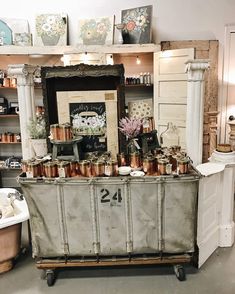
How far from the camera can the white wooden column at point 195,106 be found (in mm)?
2545

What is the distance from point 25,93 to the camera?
286 centimetres

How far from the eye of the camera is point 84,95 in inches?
109

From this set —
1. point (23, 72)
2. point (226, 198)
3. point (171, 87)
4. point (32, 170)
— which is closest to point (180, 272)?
point (226, 198)

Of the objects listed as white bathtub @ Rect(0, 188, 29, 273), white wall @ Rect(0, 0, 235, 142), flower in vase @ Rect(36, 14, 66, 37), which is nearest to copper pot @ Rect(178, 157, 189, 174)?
white bathtub @ Rect(0, 188, 29, 273)

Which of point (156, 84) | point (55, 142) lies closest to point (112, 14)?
point (156, 84)

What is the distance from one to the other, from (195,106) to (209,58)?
7.02ft

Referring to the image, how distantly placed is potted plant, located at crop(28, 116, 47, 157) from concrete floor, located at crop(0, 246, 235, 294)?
1.02 meters

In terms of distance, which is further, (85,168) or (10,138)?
(10,138)

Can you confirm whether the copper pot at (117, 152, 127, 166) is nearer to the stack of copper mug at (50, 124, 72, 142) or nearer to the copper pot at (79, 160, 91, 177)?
the copper pot at (79, 160, 91, 177)

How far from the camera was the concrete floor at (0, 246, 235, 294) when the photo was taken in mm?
2451

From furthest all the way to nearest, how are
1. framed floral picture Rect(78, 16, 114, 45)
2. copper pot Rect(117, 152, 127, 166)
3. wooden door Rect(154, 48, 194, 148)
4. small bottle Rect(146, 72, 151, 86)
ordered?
small bottle Rect(146, 72, 151, 86), framed floral picture Rect(78, 16, 114, 45), wooden door Rect(154, 48, 194, 148), copper pot Rect(117, 152, 127, 166)

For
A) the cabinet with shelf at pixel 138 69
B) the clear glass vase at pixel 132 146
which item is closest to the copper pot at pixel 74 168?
the clear glass vase at pixel 132 146

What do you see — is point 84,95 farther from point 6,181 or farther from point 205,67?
point 6,181

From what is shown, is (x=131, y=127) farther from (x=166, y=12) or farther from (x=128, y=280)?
(x=166, y=12)
